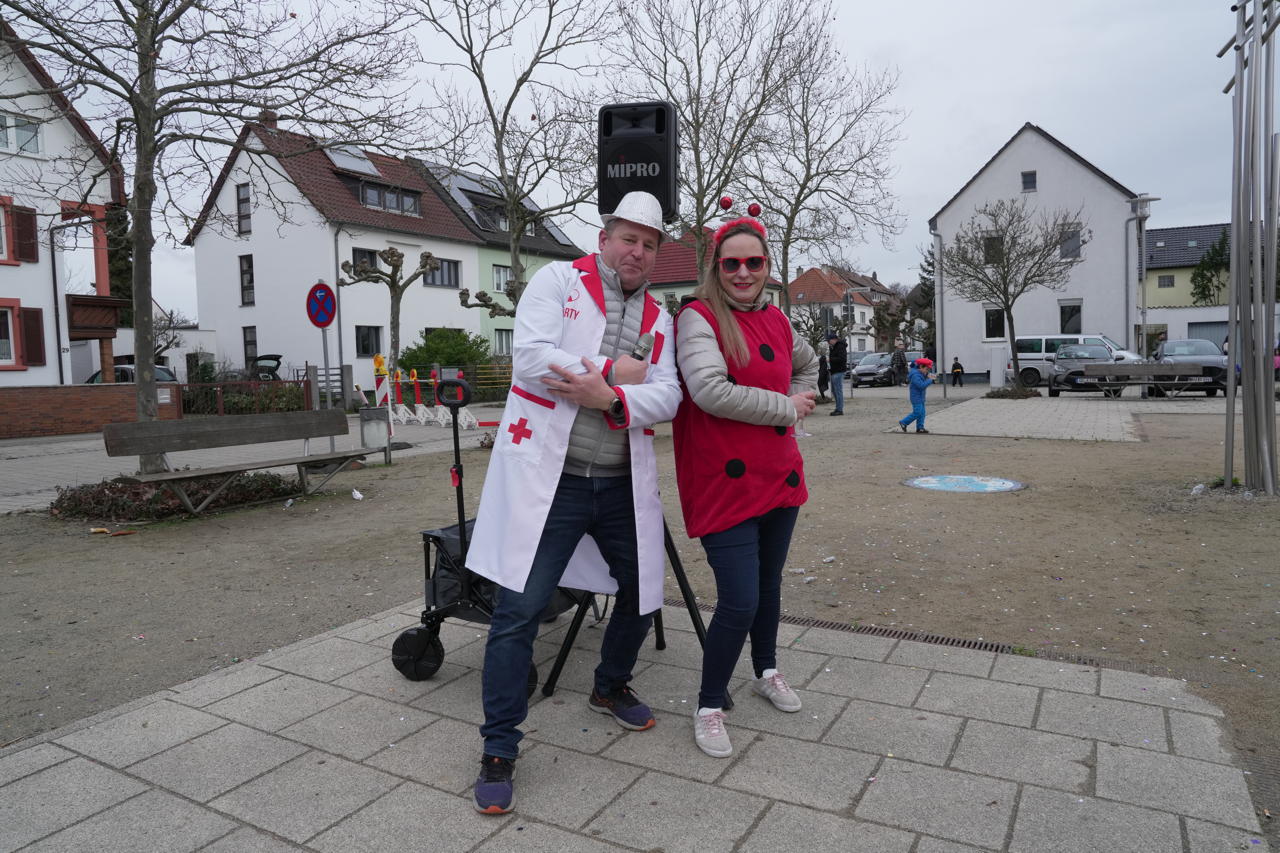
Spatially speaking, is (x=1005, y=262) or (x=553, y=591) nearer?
(x=553, y=591)

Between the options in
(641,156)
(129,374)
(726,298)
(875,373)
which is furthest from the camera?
(875,373)

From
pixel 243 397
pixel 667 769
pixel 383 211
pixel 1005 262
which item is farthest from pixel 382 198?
pixel 667 769

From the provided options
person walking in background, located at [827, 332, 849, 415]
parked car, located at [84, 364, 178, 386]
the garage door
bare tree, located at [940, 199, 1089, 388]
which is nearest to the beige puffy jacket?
person walking in background, located at [827, 332, 849, 415]

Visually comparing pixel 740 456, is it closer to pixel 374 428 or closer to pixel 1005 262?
pixel 374 428

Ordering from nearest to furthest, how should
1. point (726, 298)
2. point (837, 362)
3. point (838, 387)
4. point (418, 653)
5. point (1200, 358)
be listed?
point (726, 298)
point (418, 653)
point (837, 362)
point (838, 387)
point (1200, 358)

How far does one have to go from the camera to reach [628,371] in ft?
9.42

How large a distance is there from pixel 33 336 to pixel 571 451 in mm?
24432

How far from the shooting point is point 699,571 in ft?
18.5

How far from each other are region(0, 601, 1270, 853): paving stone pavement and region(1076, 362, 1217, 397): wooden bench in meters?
21.3

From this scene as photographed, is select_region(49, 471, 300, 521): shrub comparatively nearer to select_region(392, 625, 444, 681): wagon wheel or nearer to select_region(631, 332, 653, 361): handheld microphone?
select_region(392, 625, 444, 681): wagon wheel

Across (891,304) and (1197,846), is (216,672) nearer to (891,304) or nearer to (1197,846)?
(1197,846)

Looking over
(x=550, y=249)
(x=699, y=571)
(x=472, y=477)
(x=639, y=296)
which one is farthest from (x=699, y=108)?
(x=550, y=249)

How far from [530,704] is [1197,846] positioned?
88.6 inches

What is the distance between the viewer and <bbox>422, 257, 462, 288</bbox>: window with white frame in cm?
3472
